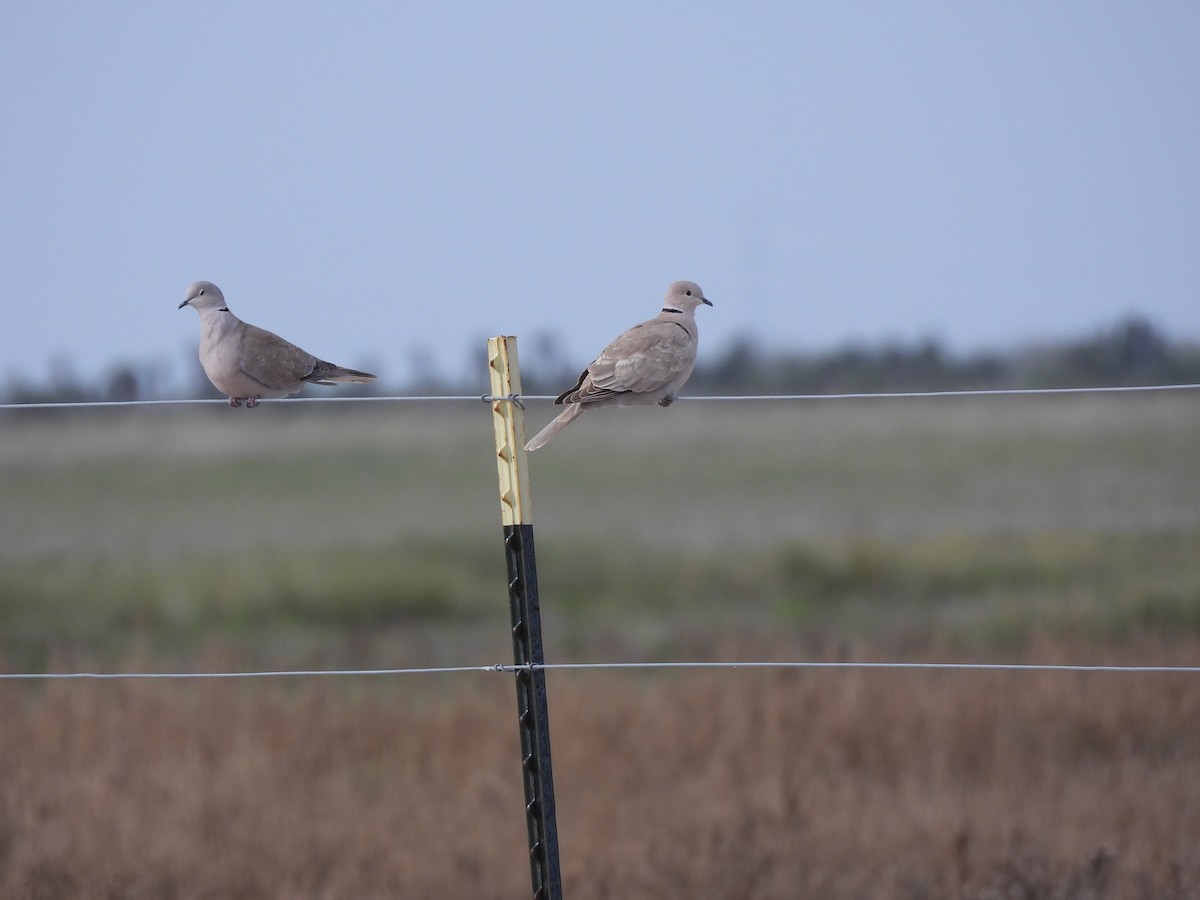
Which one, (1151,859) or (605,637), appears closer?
(1151,859)

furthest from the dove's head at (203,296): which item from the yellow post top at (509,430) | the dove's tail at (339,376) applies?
the yellow post top at (509,430)

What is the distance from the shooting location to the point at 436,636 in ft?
69.2

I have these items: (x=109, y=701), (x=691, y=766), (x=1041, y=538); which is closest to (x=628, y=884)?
(x=691, y=766)

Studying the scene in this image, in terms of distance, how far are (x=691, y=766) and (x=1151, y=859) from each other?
335 cm

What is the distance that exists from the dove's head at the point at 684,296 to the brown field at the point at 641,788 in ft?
10.7

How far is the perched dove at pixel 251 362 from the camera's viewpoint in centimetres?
552

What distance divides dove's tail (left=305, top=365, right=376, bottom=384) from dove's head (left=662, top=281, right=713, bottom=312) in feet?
4.07

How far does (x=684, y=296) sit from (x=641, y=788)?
15.8ft

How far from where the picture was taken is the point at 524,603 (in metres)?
4.40

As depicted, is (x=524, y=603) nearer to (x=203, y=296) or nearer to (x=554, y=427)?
(x=554, y=427)

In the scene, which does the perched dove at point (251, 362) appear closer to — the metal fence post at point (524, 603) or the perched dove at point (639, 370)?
the perched dove at point (639, 370)

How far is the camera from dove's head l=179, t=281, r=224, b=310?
5.76 m

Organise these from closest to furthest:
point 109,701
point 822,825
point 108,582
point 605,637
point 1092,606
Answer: point 822,825
point 109,701
point 1092,606
point 605,637
point 108,582

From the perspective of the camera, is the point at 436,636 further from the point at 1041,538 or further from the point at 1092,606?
the point at 1041,538
